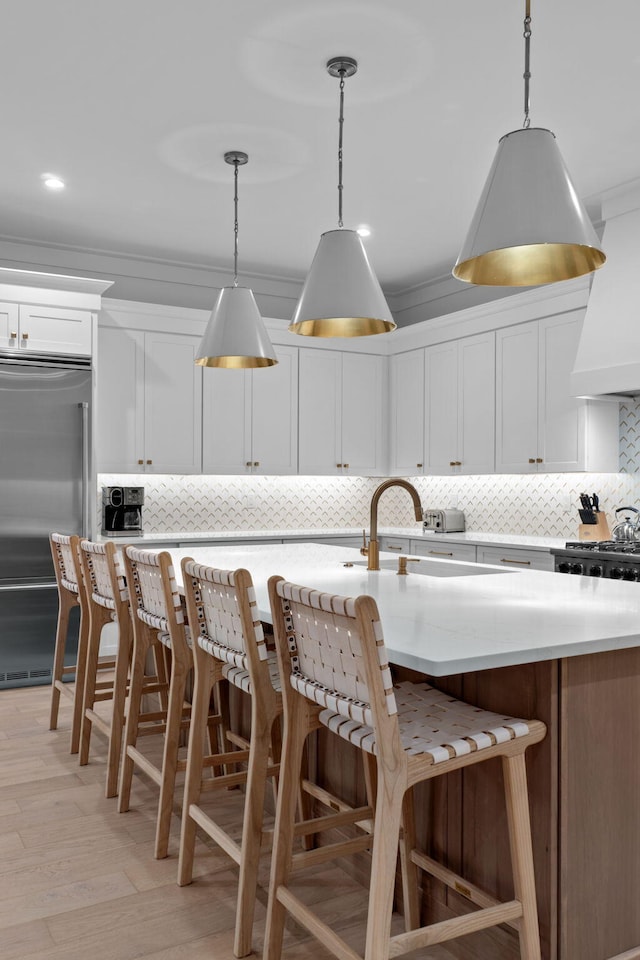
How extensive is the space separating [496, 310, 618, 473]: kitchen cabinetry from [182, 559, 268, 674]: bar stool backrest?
308 centimetres

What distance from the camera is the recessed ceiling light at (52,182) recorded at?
4242 millimetres

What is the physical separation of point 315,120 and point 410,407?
9.84 ft

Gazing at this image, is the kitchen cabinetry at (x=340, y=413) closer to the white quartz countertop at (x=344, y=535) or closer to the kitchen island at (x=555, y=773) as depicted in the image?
the white quartz countertop at (x=344, y=535)

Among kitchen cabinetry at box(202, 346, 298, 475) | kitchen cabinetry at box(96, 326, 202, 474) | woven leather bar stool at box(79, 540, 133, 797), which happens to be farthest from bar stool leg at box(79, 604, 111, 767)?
kitchen cabinetry at box(202, 346, 298, 475)

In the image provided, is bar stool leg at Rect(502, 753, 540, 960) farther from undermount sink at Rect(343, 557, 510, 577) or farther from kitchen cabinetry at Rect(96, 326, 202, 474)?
kitchen cabinetry at Rect(96, 326, 202, 474)

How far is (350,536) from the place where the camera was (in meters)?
6.09

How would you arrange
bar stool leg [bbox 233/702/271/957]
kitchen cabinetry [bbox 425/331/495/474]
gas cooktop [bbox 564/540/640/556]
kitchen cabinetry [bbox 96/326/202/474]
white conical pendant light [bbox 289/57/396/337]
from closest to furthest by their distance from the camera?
bar stool leg [bbox 233/702/271/957]
white conical pendant light [bbox 289/57/396/337]
gas cooktop [bbox 564/540/640/556]
kitchen cabinetry [bbox 96/326/202/474]
kitchen cabinetry [bbox 425/331/495/474]

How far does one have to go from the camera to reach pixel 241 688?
2.28 meters

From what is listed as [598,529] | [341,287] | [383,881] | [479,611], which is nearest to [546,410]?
[598,529]

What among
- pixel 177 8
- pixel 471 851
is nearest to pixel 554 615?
pixel 471 851

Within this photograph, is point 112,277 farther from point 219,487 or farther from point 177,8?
point 177,8

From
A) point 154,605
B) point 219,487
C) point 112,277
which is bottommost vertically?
point 154,605

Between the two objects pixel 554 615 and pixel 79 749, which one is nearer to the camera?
pixel 554 615

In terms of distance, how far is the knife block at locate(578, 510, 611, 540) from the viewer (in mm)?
4719
